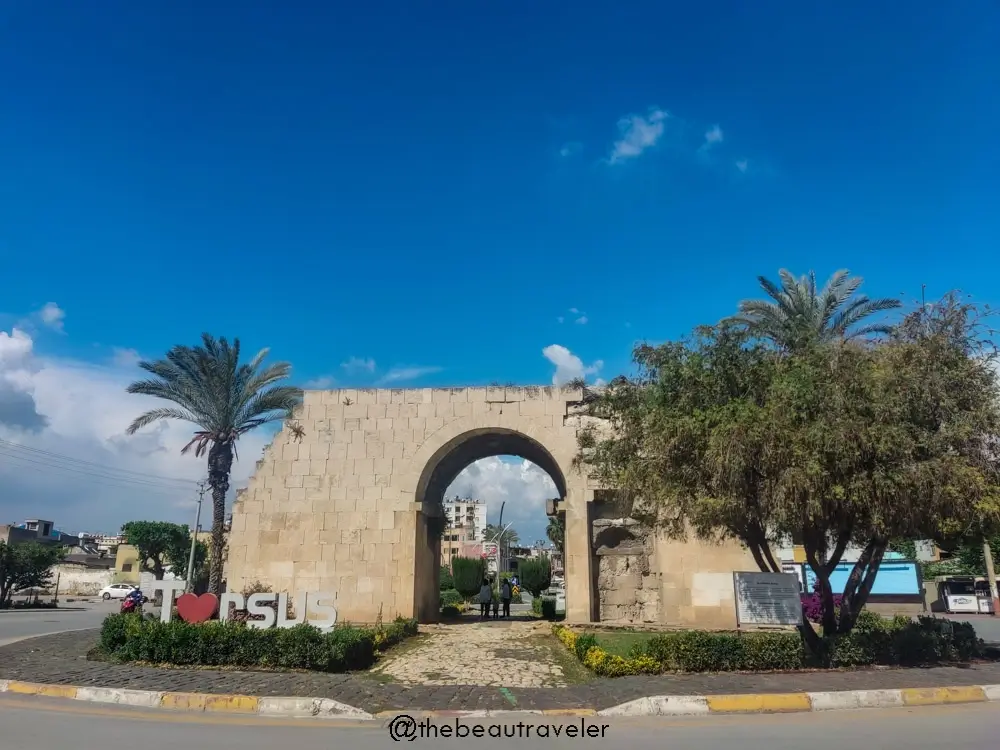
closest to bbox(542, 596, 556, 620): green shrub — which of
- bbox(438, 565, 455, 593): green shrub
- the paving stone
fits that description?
the paving stone

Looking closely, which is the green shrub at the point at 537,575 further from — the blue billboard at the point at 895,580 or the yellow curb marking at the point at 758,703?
the yellow curb marking at the point at 758,703

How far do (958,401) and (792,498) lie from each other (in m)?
3.32

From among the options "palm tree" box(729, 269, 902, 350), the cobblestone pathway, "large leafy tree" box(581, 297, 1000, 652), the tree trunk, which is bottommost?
the cobblestone pathway

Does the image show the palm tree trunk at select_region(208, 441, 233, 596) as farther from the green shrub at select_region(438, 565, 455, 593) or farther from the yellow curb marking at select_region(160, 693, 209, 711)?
the green shrub at select_region(438, 565, 455, 593)

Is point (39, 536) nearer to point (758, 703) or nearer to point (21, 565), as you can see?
point (21, 565)

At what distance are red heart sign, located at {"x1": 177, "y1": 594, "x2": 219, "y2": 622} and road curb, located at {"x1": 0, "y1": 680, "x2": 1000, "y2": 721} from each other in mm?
4233

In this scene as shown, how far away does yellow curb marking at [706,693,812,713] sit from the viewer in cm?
873

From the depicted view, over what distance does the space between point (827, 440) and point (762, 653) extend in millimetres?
3828

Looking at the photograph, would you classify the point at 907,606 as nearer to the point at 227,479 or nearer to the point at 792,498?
the point at 792,498

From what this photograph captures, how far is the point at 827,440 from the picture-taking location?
395 inches

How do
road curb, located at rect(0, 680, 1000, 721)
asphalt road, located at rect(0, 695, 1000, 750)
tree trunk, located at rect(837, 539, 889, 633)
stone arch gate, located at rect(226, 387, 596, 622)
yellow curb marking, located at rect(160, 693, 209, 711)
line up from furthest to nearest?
stone arch gate, located at rect(226, 387, 596, 622) → tree trunk, located at rect(837, 539, 889, 633) → yellow curb marking, located at rect(160, 693, 209, 711) → road curb, located at rect(0, 680, 1000, 721) → asphalt road, located at rect(0, 695, 1000, 750)

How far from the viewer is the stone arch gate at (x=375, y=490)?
20.3 meters

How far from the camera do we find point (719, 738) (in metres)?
7.25

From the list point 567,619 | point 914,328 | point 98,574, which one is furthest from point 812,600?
point 98,574
